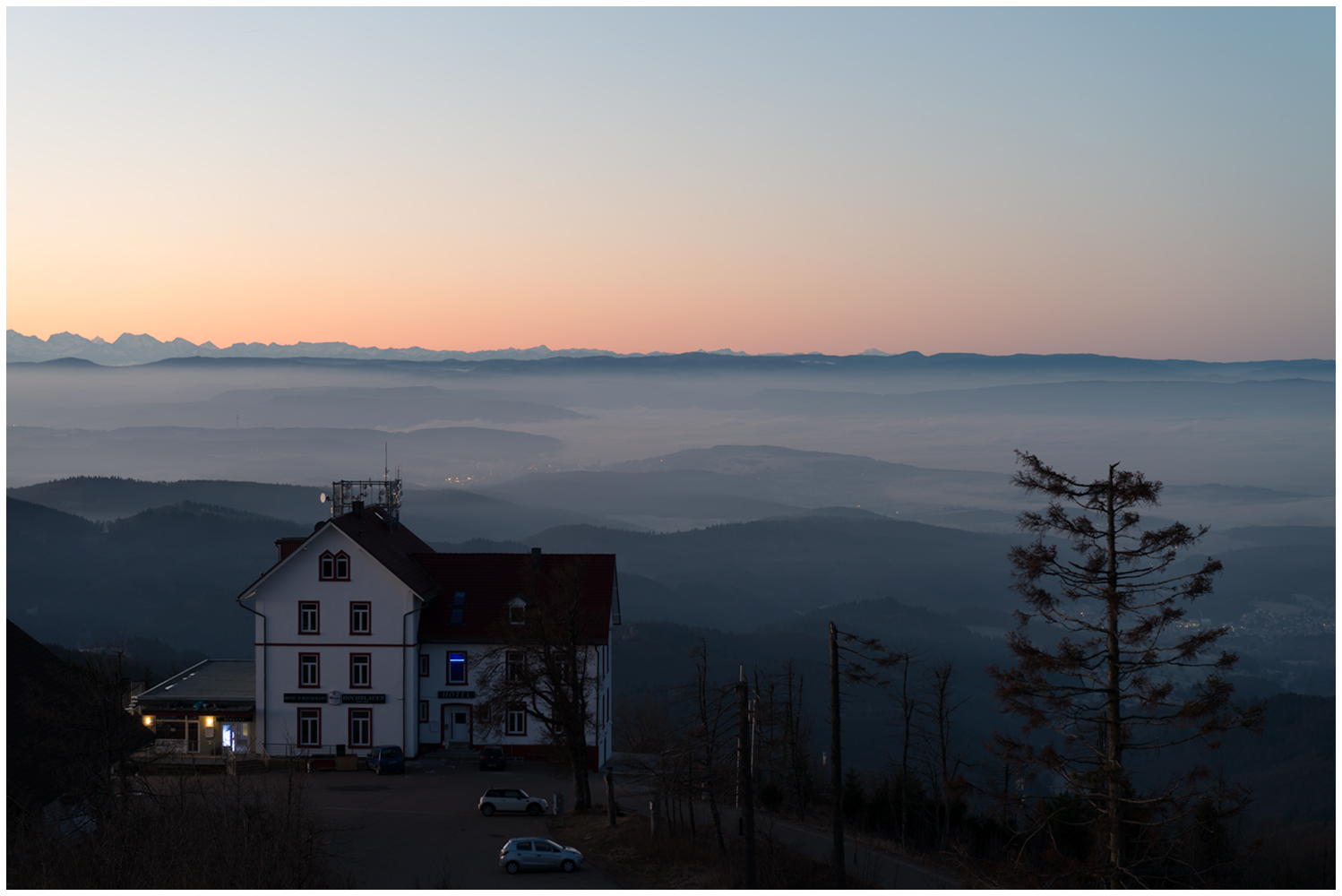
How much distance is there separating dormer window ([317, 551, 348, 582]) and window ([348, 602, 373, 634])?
1345 mm

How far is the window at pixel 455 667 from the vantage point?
4750 centimetres

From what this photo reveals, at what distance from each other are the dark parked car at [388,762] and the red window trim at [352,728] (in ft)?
3.95

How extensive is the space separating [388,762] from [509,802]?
856 cm

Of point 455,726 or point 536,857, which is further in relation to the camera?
point 455,726

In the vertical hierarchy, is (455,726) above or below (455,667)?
below

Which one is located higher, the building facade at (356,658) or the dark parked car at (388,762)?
the building facade at (356,658)

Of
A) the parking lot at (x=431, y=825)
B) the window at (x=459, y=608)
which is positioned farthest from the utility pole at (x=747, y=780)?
the window at (x=459, y=608)

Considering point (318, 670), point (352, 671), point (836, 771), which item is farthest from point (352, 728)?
point (836, 771)

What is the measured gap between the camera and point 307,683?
152 ft

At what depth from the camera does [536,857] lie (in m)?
31.2

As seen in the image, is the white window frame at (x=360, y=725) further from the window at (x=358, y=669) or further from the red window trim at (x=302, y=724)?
the red window trim at (x=302, y=724)

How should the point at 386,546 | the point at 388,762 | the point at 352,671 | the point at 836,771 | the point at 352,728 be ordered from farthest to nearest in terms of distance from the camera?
the point at 386,546
the point at 352,671
the point at 352,728
the point at 388,762
the point at 836,771

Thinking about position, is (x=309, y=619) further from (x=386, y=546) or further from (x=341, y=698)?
(x=386, y=546)

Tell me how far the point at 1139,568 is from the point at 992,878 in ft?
23.3
